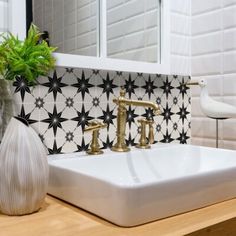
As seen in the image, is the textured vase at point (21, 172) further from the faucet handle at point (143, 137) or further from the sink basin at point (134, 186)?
the faucet handle at point (143, 137)

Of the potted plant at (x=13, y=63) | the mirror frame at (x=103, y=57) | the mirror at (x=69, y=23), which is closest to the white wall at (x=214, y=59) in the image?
the mirror frame at (x=103, y=57)

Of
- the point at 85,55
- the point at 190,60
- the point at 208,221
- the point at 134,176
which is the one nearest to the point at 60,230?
the point at 208,221

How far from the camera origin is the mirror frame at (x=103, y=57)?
901 mm

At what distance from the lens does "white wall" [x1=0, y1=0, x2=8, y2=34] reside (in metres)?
0.90

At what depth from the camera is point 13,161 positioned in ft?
2.08

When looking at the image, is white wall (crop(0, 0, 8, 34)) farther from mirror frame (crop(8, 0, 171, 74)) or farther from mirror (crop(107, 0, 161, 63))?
mirror (crop(107, 0, 161, 63))

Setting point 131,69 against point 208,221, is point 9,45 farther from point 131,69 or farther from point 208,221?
point 208,221

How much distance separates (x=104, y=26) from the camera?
1.10 metres

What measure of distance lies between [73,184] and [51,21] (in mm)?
526

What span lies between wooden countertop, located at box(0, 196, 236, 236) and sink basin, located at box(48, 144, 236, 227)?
0.02 meters

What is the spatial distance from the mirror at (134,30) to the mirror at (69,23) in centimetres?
7

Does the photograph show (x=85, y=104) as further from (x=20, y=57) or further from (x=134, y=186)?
(x=134, y=186)

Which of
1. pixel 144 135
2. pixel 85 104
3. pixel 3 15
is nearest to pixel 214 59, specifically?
pixel 144 135

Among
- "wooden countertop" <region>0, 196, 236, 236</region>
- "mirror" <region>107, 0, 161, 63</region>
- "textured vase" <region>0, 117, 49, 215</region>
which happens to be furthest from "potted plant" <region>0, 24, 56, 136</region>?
"mirror" <region>107, 0, 161, 63</region>
